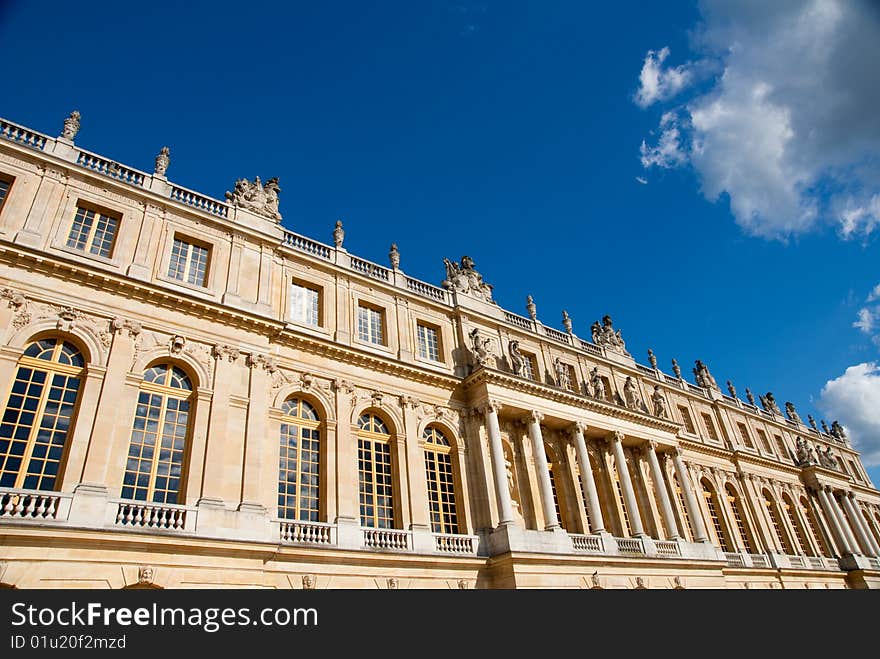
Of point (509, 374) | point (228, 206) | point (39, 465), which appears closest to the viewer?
point (39, 465)

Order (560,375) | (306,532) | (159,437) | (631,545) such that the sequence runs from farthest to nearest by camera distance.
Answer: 1. (560,375)
2. (631,545)
3. (306,532)
4. (159,437)

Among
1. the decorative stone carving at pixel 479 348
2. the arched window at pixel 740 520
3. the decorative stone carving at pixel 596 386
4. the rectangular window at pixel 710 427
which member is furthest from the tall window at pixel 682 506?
the decorative stone carving at pixel 479 348

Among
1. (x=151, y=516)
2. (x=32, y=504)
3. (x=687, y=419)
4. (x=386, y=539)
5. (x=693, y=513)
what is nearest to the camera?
(x=32, y=504)

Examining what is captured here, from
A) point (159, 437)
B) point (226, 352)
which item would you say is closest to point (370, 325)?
point (226, 352)

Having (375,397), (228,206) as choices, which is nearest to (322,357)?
(375,397)

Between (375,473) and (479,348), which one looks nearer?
(375,473)

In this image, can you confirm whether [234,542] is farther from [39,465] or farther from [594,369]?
[594,369]

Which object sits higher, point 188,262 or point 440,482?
point 188,262

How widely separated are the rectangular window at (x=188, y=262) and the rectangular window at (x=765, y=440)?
126ft

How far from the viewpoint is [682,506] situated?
30.2 metres

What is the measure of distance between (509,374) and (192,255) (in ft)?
41.1

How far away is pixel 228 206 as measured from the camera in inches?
823

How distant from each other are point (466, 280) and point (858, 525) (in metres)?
33.7

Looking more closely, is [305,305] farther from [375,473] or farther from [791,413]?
[791,413]
